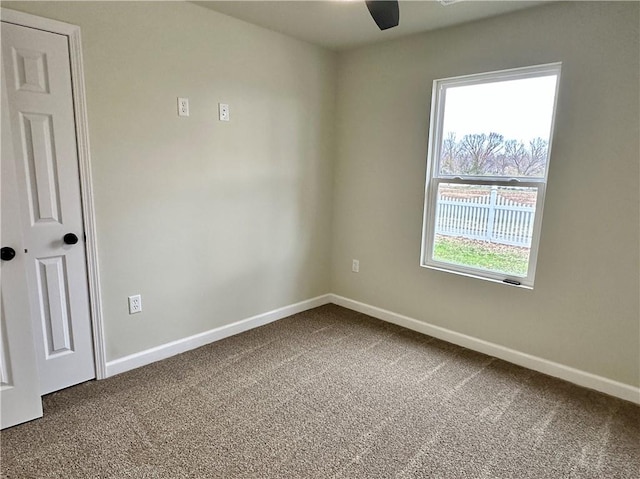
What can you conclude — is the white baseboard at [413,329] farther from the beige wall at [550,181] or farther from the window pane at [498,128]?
the window pane at [498,128]

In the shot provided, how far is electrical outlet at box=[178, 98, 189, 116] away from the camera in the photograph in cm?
252

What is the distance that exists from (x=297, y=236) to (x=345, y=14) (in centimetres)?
179

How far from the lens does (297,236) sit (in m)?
3.47

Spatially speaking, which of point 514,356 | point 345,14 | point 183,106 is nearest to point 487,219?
point 514,356

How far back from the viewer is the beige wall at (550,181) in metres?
2.19

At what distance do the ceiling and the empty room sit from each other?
0.09ft

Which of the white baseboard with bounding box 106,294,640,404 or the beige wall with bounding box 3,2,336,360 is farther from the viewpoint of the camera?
the white baseboard with bounding box 106,294,640,404

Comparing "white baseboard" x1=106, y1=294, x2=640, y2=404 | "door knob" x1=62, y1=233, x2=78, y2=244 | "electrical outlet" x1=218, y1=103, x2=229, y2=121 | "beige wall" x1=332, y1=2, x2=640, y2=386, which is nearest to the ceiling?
"beige wall" x1=332, y1=2, x2=640, y2=386

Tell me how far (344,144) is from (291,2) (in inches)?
53.5

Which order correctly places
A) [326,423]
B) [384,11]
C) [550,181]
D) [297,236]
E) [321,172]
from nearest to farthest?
1. [384,11]
2. [326,423]
3. [550,181]
4. [297,236]
5. [321,172]

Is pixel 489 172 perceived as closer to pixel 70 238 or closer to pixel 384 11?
pixel 384 11

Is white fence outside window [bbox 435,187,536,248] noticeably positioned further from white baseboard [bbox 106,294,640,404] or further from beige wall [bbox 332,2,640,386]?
white baseboard [bbox 106,294,640,404]

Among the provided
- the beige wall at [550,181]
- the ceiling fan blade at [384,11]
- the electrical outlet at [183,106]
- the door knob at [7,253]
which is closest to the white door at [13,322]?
the door knob at [7,253]

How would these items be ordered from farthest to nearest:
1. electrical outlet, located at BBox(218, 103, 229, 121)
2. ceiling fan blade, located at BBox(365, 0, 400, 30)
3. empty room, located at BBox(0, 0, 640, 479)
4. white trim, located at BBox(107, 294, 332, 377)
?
electrical outlet, located at BBox(218, 103, 229, 121) → white trim, located at BBox(107, 294, 332, 377) → empty room, located at BBox(0, 0, 640, 479) → ceiling fan blade, located at BBox(365, 0, 400, 30)
